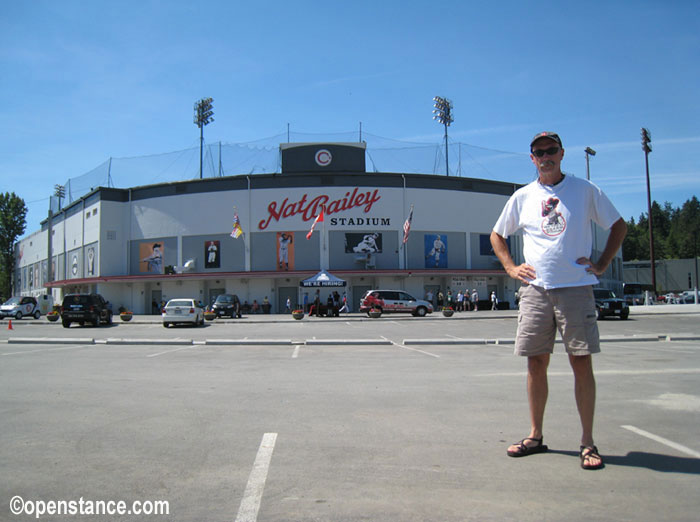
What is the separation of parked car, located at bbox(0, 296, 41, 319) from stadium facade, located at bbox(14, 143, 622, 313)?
9.28 meters

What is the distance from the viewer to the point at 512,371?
8.30m

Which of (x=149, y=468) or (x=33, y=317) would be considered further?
(x=33, y=317)

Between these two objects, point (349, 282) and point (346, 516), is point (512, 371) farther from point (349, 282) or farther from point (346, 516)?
point (349, 282)

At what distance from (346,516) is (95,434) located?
281 cm

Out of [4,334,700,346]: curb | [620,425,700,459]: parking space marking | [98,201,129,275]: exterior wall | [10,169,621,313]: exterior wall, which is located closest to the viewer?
[620,425,700,459]: parking space marking

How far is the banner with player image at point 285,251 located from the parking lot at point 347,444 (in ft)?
128

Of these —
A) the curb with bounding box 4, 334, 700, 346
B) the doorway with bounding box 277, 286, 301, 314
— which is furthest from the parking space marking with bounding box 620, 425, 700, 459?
the doorway with bounding box 277, 286, 301, 314

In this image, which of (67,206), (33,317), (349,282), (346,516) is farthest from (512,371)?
(67,206)

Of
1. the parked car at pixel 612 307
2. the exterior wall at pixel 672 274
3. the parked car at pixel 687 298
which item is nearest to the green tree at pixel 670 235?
the exterior wall at pixel 672 274

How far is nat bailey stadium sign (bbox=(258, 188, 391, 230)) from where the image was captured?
156ft

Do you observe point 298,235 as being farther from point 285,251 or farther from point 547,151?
point 547,151

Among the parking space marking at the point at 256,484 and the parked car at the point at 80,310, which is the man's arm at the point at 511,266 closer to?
the parking space marking at the point at 256,484

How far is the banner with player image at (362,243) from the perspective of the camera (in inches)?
1876

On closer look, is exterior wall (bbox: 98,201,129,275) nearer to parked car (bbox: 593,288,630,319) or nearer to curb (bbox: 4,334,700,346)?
curb (bbox: 4,334,700,346)
